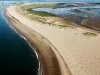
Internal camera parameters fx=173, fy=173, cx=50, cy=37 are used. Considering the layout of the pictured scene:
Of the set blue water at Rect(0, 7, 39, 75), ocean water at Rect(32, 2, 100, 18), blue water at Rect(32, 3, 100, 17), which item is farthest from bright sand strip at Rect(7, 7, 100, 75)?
blue water at Rect(32, 3, 100, 17)

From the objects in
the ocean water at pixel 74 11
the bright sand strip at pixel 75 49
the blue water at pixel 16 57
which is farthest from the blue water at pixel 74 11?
the blue water at pixel 16 57

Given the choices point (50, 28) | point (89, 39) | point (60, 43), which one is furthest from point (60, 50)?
point (50, 28)

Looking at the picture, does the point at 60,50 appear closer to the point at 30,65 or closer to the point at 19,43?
the point at 30,65

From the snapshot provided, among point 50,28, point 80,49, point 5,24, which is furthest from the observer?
point 5,24

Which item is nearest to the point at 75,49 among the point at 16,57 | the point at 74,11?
the point at 16,57

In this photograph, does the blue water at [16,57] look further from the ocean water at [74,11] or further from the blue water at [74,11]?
the blue water at [74,11]

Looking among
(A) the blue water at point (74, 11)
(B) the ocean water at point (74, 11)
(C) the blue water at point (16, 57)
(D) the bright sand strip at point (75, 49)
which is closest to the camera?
(D) the bright sand strip at point (75, 49)

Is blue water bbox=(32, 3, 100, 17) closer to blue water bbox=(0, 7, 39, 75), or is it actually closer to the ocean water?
the ocean water
